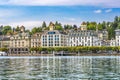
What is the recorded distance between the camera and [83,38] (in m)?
178

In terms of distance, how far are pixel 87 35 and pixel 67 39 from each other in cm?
831

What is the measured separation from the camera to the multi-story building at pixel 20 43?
18512 centimetres

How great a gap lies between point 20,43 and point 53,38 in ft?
51.2

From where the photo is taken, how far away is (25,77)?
108 ft

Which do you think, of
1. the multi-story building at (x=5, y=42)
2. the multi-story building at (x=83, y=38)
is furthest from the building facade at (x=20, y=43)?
the multi-story building at (x=83, y=38)

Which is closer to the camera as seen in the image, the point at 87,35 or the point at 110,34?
the point at 87,35

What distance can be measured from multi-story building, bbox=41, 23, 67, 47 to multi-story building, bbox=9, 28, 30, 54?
7632 mm

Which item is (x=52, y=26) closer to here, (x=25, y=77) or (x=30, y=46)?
(x=30, y=46)

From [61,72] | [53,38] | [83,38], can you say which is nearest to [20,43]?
[53,38]

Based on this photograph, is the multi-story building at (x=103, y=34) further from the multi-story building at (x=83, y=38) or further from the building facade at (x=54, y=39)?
the building facade at (x=54, y=39)

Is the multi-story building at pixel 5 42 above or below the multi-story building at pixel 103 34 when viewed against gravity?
below

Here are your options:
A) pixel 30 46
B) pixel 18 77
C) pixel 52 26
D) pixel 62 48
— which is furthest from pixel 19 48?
pixel 18 77

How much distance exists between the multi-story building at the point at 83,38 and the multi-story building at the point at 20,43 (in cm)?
1826

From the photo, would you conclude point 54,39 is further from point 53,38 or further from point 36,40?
point 36,40
